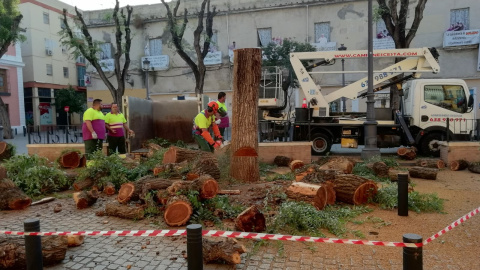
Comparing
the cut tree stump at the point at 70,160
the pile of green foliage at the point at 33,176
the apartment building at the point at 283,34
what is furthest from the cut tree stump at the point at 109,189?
the apartment building at the point at 283,34

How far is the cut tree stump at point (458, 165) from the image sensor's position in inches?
396

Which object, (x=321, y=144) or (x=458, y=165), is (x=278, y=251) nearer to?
(x=458, y=165)

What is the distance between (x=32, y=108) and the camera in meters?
35.7

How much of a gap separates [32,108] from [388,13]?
31.9m

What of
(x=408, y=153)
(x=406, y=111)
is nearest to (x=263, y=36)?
(x=406, y=111)

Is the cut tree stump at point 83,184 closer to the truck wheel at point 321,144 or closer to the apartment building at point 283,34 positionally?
the truck wheel at point 321,144

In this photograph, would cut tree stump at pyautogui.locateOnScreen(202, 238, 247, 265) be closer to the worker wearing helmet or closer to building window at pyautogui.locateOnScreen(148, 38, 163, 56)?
the worker wearing helmet

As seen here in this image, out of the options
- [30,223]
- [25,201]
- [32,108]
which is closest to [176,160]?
[25,201]

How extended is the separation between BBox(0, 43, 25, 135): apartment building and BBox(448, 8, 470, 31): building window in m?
31.7

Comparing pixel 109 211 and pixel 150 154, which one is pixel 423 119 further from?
pixel 109 211

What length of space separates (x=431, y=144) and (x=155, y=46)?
23.5 meters

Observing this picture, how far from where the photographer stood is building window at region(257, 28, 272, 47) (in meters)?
28.0

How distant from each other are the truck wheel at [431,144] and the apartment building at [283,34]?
1134cm

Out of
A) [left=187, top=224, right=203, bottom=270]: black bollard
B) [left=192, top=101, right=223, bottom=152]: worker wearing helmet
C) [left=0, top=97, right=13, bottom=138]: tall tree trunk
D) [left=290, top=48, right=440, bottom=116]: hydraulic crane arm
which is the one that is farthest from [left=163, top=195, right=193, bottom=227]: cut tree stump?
[left=0, top=97, right=13, bottom=138]: tall tree trunk
